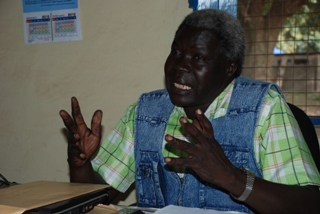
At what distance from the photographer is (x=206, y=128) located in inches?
43.8

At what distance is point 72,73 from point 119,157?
0.92 meters

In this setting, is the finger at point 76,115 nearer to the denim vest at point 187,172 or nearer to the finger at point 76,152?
the finger at point 76,152

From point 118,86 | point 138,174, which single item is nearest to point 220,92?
point 138,174

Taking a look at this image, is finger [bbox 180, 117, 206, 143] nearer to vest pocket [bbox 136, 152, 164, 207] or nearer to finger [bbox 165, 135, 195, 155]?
finger [bbox 165, 135, 195, 155]

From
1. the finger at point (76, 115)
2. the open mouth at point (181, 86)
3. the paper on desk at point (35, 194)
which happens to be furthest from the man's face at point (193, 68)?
the paper on desk at point (35, 194)

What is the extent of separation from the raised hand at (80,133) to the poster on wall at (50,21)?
1166mm

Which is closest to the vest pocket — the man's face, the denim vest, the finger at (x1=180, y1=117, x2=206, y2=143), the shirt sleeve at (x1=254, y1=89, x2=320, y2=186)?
the denim vest

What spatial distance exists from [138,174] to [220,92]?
1.39 ft

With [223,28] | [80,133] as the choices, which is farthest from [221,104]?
[80,133]

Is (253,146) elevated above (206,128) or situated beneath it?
situated beneath

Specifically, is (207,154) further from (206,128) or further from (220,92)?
(220,92)

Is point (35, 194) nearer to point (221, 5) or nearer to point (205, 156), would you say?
point (205, 156)

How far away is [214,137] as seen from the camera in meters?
1.27

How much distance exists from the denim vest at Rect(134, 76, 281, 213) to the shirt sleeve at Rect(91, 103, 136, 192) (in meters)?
0.08
